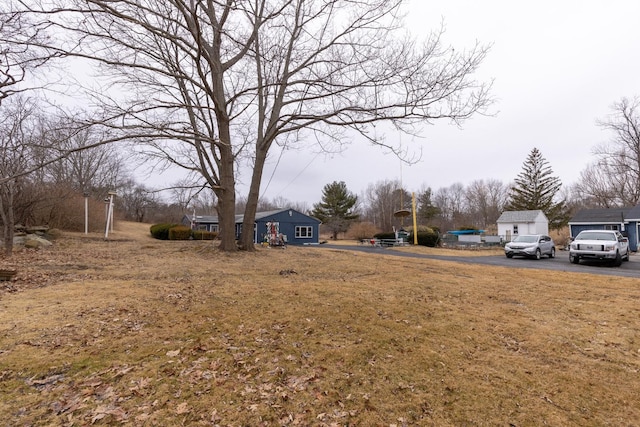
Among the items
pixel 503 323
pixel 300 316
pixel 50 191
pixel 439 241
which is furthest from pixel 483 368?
pixel 439 241

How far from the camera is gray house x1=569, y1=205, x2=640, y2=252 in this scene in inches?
901

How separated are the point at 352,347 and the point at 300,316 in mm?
1225

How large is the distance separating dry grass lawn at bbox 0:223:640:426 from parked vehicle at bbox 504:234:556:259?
1195 centimetres

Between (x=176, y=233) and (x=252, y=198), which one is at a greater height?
(x=252, y=198)

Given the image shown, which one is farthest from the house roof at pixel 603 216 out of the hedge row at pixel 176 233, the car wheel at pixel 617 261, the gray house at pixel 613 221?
the hedge row at pixel 176 233

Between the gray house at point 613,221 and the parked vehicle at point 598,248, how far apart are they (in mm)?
11734

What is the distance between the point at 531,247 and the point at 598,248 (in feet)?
11.6

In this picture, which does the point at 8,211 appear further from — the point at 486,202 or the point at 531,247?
the point at 486,202

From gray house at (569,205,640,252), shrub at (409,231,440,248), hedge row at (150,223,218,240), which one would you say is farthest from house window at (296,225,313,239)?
gray house at (569,205,640,252)

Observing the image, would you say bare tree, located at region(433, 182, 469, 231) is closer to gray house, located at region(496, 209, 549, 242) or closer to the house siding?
gray house, located at region(496, 209, 549, 242)

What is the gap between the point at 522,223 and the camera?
32906 millimetres

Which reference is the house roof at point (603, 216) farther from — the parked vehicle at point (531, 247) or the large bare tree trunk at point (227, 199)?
the large bare tree trunk at point (227, 199)

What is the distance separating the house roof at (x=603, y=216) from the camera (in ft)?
81.1

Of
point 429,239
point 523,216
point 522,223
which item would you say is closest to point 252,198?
point 429,239
